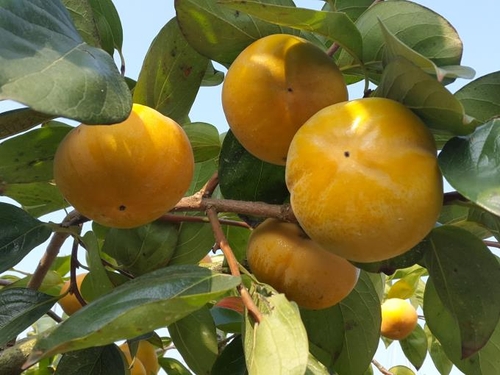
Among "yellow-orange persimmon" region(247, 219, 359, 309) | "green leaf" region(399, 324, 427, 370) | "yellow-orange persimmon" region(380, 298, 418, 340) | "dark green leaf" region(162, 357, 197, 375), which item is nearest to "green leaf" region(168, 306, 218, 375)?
"yellow-orange persimmon" region(247, 219, 359, 309)

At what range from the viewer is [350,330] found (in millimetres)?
1345

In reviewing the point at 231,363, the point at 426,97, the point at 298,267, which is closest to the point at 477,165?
the point at 426,97

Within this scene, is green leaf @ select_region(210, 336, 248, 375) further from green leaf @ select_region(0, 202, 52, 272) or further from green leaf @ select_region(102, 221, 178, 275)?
green leaf @ select_region(0, 202, 52, 272)

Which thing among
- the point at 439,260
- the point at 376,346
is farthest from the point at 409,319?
the point at 439,260

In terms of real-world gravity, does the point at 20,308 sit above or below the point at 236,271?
below

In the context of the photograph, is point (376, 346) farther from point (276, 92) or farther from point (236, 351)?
point (276, 92)

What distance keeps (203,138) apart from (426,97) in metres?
0.66

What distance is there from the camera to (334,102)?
1.02m

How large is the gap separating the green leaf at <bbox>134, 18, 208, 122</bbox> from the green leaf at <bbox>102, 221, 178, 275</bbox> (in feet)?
A: 0.72

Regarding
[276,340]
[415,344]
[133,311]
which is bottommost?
[415,344]

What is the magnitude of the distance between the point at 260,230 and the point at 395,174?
0.36 m

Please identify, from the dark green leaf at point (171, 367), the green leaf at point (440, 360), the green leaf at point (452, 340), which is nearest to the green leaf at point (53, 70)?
the green leaf at point (452, 340)

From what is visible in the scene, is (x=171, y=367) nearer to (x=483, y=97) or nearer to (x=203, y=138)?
(x=203, y=138)

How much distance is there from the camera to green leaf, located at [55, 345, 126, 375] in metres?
1.25
